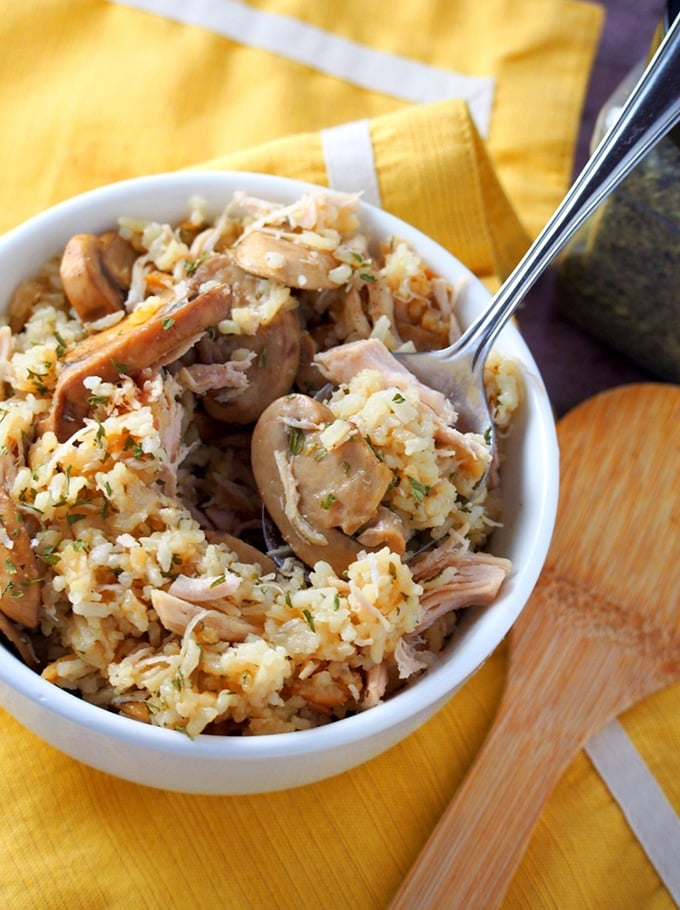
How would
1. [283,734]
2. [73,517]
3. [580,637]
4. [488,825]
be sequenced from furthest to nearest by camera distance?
[580,637] → [488,825] → [73,517] → [283,734]

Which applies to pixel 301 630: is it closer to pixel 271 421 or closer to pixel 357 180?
pixel 271 421

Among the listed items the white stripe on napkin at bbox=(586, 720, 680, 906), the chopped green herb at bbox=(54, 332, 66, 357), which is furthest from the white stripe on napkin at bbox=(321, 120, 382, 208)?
the white stripe on napkin at bbox=(586, 720, 680, 906)

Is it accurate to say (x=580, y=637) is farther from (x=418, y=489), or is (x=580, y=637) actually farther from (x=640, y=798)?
(x=418, y=489)

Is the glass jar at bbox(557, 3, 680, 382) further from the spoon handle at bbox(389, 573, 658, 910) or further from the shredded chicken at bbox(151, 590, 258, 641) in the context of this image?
the shredded chicken at bbox(151, 590, 258, 641)

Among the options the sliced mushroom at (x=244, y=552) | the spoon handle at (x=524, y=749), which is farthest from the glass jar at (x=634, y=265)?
the sliced mushroom at (x=244, y=552)

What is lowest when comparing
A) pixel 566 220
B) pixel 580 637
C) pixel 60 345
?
pixel 580 637

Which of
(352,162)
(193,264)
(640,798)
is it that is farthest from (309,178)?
(640,798)

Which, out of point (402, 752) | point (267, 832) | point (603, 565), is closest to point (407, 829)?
point (402, 752)
